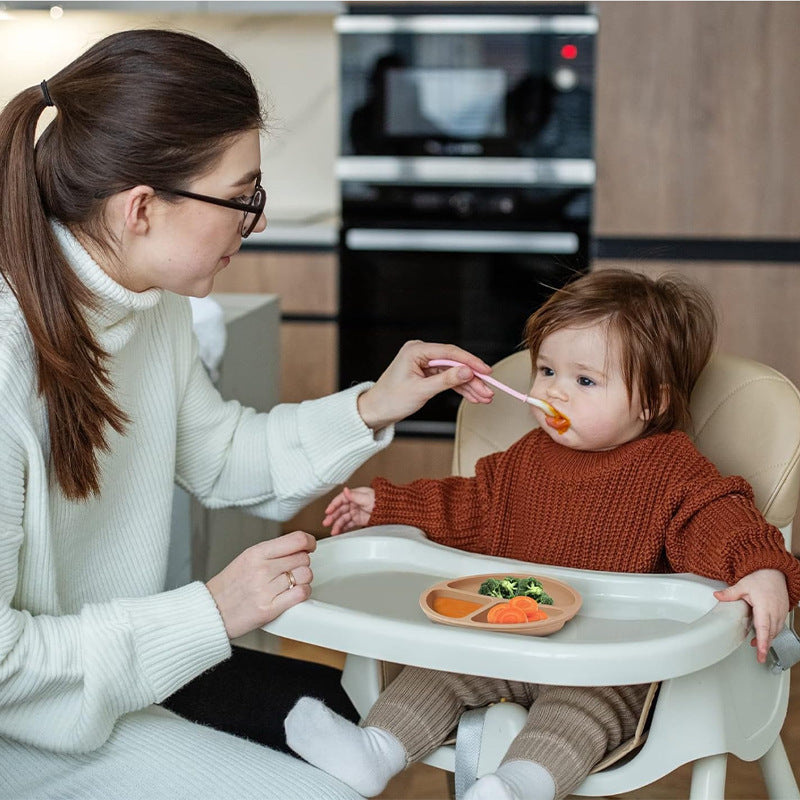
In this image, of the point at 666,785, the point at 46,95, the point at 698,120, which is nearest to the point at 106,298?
the point at 46,95

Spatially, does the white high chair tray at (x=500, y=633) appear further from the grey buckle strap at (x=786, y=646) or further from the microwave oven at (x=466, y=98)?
the microwave oven at (x=466, y=98)

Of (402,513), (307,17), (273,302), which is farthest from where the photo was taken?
(307,17)

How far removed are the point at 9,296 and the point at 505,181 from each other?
2.07m

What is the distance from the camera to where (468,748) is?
1.15 meters

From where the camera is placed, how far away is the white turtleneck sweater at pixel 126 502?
3.38 ft

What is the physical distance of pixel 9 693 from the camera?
1023 millimetres

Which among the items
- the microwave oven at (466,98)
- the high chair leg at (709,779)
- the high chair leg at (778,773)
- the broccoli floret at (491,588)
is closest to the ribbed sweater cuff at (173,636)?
the broccoli floret at (491,588)

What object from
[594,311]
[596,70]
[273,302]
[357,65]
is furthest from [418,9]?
[594,311]

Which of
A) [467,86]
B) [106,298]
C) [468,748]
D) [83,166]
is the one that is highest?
[467,86]

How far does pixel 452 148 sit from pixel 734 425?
1.83 metres

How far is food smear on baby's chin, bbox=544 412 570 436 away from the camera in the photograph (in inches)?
52.7

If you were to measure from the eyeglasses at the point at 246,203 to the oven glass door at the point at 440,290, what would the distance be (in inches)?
73.3

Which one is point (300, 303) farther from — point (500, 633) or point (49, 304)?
point (500, 633)

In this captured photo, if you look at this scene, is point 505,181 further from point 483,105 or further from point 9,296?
point 9,296
